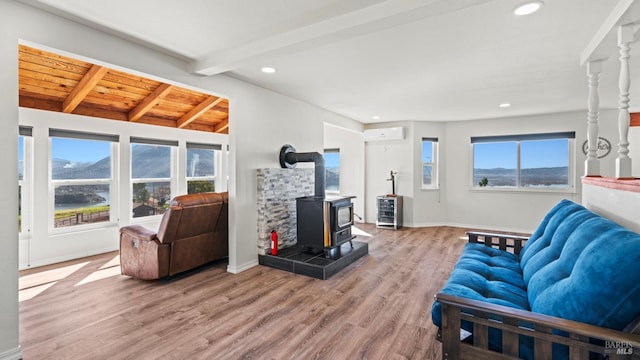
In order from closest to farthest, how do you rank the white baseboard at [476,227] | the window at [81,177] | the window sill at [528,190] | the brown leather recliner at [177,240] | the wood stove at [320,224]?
the brown leather recliner at [177,240]
the wood stove at [320,224]
the window at [81,177]
the window sill at [528,190]
the white baseboard at [476,227]

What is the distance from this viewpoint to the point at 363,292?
327 centimetres

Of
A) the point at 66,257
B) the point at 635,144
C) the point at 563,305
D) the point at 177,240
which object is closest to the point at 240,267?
the point at 177,240

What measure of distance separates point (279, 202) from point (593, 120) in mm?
3632

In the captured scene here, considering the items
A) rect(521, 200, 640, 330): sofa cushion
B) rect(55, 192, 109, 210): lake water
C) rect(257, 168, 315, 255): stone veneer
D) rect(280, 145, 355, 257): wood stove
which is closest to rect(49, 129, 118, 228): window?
rect(55, 192, 109, 210): lake water

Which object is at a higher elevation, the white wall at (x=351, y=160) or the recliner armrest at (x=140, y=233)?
the white wall at (x=351, y=160)

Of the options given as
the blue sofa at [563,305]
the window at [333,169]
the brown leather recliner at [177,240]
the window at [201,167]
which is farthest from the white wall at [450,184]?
the blue sofa at [563,305]

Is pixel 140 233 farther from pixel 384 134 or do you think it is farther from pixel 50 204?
pixel 384 134

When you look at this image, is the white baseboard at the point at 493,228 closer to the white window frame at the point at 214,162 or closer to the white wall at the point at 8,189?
the white window frame at the point at 214,162

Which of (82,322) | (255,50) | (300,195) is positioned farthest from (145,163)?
(255,50)

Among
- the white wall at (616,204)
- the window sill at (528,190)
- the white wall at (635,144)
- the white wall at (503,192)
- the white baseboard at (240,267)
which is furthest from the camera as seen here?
the window sill at (528,190)

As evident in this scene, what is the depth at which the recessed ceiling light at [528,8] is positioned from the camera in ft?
7.05

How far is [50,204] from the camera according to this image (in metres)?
4.39

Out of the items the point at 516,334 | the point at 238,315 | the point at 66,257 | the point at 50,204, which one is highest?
the point at 50,204

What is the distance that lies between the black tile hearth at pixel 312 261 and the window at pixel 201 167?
299cm
